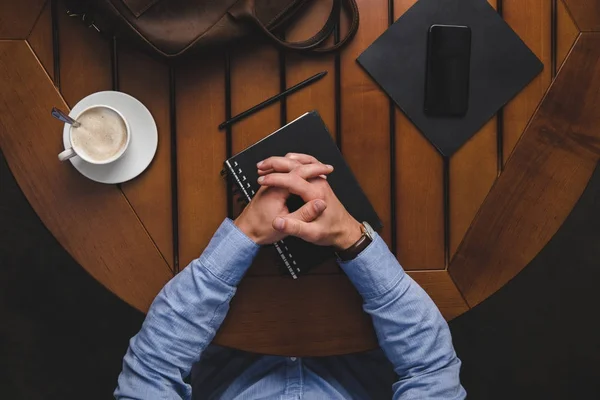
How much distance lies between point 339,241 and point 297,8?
12.6 inches

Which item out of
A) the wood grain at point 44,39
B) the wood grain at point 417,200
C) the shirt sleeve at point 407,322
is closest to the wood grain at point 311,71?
the wood grain at point 417,200

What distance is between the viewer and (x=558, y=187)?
0.79 meters

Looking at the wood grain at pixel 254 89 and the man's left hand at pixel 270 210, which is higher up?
the wood grain at pixel 254 89

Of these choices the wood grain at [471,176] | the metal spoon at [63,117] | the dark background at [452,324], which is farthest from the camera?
the dark background at [452,324]

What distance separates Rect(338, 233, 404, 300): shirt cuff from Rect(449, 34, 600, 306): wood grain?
0.11 metres

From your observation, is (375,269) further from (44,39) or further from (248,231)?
(44,39)

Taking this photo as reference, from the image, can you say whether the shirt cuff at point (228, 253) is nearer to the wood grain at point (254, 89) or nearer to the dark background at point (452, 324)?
the wood grain at point (254, 89)

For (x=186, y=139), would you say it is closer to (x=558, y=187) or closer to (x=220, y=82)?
(x=220, y=82)

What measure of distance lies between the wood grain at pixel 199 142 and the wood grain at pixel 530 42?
406 mm

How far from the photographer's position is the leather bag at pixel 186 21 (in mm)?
693

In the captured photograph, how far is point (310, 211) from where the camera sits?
0.70 meters

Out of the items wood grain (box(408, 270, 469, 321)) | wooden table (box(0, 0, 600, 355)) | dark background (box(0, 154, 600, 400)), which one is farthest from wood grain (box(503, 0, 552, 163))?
dark background (box(0, 154, 600, 400))

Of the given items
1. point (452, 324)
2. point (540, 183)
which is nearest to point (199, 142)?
point (540, 183)

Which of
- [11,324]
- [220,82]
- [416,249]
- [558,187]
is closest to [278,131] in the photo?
[220,82]
